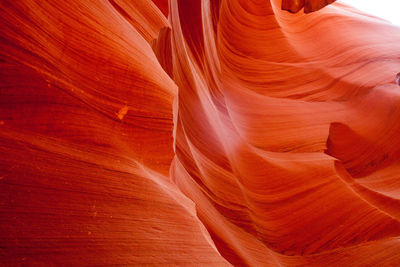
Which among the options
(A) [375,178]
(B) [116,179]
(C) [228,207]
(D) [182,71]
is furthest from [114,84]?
(A) [375,178]

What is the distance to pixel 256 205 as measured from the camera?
246 centimetres

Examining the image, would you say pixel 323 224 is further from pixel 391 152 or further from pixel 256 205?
pixel 391 152

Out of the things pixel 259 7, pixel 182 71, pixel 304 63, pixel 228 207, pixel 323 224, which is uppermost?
pixel 259 7

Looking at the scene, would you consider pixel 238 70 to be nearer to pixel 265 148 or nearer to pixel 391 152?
pixel 265 148

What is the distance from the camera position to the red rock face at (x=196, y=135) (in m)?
0.86

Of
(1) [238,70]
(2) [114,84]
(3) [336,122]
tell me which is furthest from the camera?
(1) [238,70]

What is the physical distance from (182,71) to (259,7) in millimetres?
3241

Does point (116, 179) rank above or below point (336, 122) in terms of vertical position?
above

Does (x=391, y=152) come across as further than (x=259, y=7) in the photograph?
No

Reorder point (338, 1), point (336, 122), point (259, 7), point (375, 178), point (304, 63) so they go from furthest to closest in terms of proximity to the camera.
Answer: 1. point (338, 1)
2. point (259, 7)
3. point (304, 63)
4. point (336, 122)
5. point (375, 178)

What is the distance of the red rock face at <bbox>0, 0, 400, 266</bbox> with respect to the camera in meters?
0.86

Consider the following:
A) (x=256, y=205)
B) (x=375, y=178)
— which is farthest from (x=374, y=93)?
(x=256, y=205)

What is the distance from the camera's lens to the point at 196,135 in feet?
7.45

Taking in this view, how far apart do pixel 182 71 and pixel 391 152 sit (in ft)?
8.93
